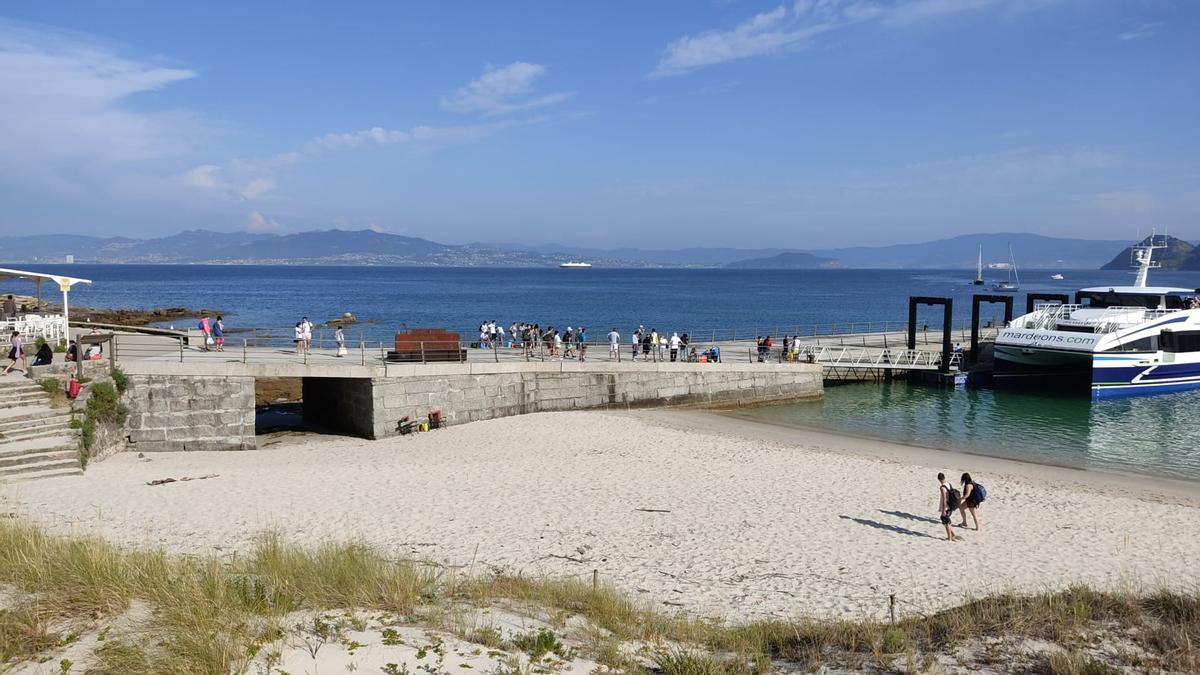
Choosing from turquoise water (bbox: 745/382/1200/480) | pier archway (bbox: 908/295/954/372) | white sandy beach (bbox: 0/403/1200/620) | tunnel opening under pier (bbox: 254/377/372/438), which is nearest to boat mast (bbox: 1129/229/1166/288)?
turquoise water (bbox: 745/382/1200/480)

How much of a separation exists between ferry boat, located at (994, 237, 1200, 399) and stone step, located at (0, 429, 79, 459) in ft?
112

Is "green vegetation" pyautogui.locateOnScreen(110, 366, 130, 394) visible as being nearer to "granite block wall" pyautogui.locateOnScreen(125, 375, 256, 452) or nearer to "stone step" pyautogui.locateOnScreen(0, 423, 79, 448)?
"granite block wall" pyautogui.locateOnScreen(125, 375, 256, 452)

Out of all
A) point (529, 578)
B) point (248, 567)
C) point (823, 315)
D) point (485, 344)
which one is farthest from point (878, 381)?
point (823, 315)

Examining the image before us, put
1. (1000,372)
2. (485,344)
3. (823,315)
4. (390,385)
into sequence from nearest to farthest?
(390,385) → (485,344) → (1000,372) → (823,315)

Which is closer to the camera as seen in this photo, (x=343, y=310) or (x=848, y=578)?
(x=848, y=578)

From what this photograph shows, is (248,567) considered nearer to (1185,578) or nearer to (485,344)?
(1185,578)

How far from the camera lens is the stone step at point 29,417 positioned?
16234mm

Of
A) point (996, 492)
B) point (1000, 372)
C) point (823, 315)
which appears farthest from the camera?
point (823, 315)

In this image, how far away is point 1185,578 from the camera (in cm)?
1175

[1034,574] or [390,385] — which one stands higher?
[390,385]

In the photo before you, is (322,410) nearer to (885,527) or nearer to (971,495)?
(885,527)

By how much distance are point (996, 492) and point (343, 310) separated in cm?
7574

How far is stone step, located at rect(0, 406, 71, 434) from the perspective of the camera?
53.3ft

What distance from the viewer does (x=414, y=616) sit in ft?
26.2
